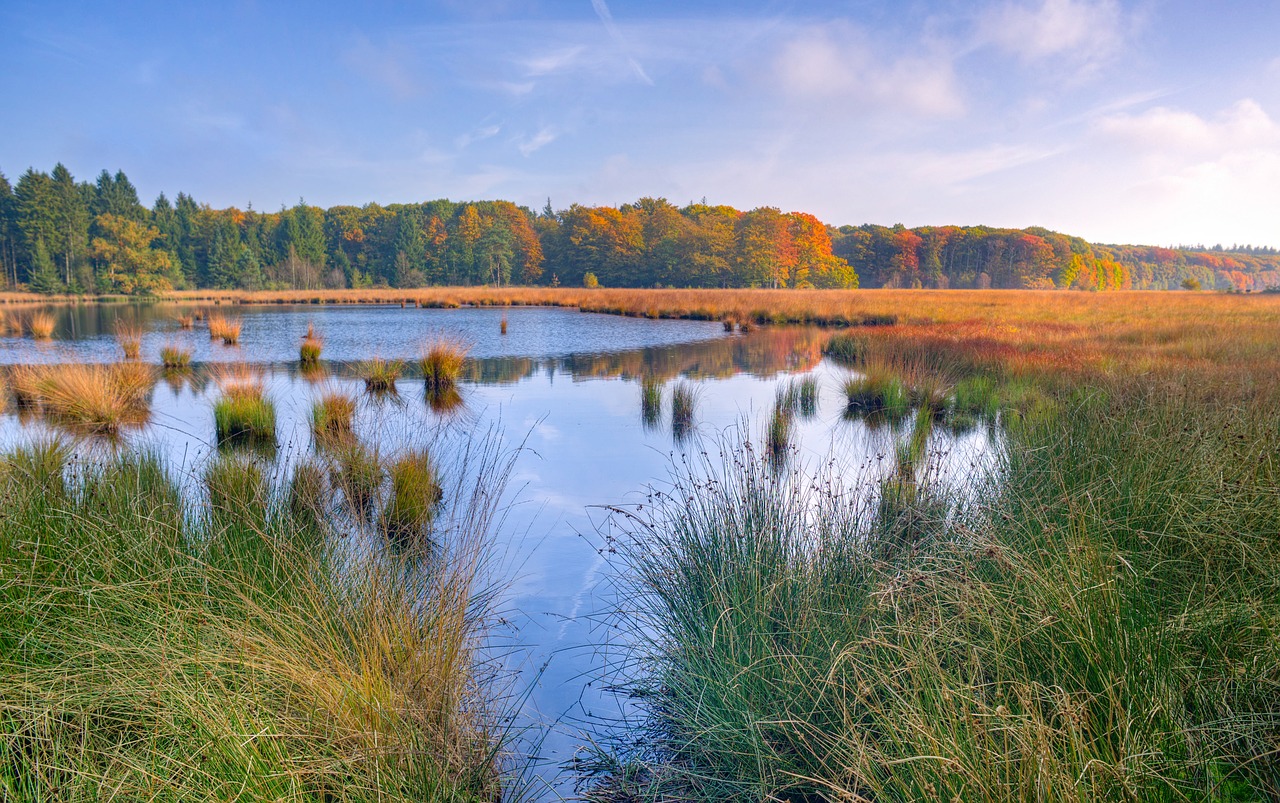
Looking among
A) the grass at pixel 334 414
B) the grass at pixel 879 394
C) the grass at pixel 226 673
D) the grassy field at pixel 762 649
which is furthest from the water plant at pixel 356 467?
the grass at pixel 879 394

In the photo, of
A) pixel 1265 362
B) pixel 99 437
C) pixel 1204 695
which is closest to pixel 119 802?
pixel 1204 695

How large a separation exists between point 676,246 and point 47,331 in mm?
46232

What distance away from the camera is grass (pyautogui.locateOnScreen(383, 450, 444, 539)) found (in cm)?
452

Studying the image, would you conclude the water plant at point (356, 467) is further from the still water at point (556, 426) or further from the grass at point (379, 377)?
the grass at point (379, 377)

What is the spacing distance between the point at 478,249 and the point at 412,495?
62.5 meters

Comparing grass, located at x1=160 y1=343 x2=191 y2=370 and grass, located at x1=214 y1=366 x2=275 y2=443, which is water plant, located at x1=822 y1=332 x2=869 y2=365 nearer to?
grass, located at x1=214 y1=366 x2=275 y2=443

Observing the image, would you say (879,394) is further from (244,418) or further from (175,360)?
(175,360)

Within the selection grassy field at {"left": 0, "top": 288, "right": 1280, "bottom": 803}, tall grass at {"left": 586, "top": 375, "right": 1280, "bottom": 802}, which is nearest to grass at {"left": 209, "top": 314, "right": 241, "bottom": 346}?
grassy field at {"left": 0, "top": 288, "right": 1280, "bottom": 803}

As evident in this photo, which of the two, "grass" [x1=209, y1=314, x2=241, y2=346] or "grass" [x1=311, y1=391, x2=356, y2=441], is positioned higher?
"grass" [x1=209, y1=314, x2=241, y2=346]

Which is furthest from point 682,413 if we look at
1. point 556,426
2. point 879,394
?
point 879,394

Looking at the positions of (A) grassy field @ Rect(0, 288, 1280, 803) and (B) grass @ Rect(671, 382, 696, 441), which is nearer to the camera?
(A) grassy field @ Rect(0, 288, 1280, 803)

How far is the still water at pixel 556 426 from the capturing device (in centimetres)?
356

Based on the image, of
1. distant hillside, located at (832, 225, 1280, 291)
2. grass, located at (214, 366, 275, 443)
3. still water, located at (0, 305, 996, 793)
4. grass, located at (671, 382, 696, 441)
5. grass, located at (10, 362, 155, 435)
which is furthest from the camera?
distant hillside, located at (832, 225, 1280, 291)

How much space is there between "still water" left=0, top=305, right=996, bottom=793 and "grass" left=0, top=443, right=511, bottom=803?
572mm
